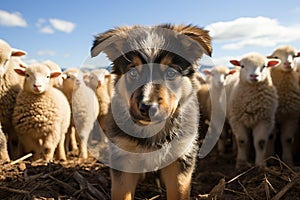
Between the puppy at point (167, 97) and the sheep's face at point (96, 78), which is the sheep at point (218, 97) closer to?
the sheep's face at point (96, 78)

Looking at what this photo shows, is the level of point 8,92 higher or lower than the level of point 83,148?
higher

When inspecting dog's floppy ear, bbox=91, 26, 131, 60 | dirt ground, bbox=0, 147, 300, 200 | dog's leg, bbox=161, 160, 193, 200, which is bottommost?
dirt ground, bbox=0, 147, 300, 200

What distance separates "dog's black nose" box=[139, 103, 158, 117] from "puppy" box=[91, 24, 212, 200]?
321mm

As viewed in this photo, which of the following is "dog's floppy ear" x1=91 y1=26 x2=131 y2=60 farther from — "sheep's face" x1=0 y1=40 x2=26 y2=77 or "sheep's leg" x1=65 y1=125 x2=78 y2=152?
"sheep's leg" x1=65 y1=125 x2=78 y2=152

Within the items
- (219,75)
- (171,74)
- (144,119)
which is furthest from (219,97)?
(144,119)

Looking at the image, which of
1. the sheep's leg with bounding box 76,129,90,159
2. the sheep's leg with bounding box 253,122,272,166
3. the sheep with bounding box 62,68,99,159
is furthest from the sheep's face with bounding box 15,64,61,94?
the sheep's leg with bounding box 253,122,272,166

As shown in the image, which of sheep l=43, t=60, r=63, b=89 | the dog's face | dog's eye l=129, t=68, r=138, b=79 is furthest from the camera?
sheep l=43, t=60, r=63, b=89

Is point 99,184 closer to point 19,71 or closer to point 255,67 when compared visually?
point 19,71

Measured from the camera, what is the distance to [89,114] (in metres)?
7.77

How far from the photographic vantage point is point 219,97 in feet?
28.7

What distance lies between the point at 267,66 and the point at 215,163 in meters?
2.06

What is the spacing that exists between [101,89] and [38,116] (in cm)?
250

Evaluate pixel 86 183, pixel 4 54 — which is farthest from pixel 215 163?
pixel 4 54

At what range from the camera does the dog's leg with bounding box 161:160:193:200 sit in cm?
407
